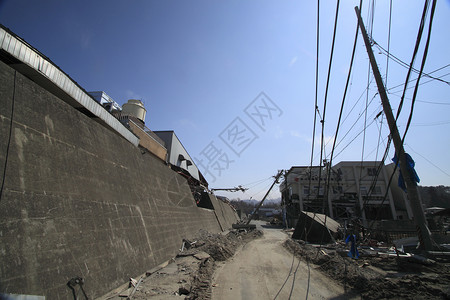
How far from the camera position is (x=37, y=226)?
397cm

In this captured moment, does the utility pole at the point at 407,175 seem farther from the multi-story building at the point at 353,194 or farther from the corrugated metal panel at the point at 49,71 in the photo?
the multi-story building at the point at 353,194

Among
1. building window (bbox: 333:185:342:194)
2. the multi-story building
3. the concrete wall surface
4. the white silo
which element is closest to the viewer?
the concrete wall surface

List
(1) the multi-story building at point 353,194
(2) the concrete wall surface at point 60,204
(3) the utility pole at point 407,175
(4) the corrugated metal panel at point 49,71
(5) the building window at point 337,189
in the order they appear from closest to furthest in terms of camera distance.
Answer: (2) the concrete wall surface at point 60,204 < (4) the corrugated metal panel at point 49,71 < (3) the utility pole at point 407,175 < (1) the multi-story building at point 353,194 < (5) the building window at point 337,189

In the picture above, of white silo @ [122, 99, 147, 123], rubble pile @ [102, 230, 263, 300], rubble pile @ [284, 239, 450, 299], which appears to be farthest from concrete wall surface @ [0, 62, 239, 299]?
white silo @ [122, 99, 147, 123]

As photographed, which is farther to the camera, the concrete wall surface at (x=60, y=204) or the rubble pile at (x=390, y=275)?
the rubble pile at (x=390, y=275)

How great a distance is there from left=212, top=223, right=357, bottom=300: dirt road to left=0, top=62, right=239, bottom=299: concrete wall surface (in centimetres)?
274

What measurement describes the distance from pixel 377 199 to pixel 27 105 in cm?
4530

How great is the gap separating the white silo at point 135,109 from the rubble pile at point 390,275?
19.8 metres

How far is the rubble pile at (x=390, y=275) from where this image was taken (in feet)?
16.3

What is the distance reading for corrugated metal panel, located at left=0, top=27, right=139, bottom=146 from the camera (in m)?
6.12

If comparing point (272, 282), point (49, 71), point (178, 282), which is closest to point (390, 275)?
point (272, 282)

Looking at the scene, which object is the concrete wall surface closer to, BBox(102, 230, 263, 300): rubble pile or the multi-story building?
BBox(102, 230, 263, 300): rubble pile

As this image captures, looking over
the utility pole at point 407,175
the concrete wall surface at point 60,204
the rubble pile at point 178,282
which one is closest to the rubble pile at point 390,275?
the utility pole at point 407,175

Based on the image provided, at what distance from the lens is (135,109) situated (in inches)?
871
